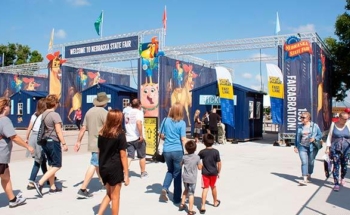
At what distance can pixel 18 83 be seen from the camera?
29.8 meters

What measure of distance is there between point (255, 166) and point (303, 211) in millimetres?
4141

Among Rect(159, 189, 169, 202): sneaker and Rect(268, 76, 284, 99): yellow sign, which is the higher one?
Rect(268, 76, 284, 99): yellow sign

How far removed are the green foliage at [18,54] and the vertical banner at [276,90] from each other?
4186 centimetres

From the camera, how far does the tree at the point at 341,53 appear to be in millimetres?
19219

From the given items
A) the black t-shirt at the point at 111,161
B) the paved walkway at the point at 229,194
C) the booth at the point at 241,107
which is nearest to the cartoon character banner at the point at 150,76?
the booth at the point at 241,107

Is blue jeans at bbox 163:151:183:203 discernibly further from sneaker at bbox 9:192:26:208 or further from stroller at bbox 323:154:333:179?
stroller at bbox 323:154:333:179

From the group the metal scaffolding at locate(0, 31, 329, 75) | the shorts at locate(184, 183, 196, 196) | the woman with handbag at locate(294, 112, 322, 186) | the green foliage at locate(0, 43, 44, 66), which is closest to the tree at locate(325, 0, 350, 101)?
the metal scaffolding at locate(0, 31, 329, 75)

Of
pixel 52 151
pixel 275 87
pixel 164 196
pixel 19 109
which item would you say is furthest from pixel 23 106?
pixel 164 196

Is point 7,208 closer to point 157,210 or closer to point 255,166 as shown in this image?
point 157,210

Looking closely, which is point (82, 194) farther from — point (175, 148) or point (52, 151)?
point (175, 148)

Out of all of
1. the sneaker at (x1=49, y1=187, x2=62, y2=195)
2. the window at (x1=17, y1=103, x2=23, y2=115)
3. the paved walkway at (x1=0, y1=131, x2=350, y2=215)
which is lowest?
the paved walkway at (x1=0, y1=131, x2=350, y2=215)

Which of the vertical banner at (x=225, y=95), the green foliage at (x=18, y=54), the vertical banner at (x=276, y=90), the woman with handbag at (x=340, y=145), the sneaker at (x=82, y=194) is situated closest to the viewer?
the sneaker at (x=82, y=194)

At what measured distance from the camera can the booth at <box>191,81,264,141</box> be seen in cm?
1611

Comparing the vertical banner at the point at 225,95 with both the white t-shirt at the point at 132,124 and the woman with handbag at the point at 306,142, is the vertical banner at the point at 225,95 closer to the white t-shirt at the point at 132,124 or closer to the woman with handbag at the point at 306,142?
the woman with handbag at the point at 306,142
